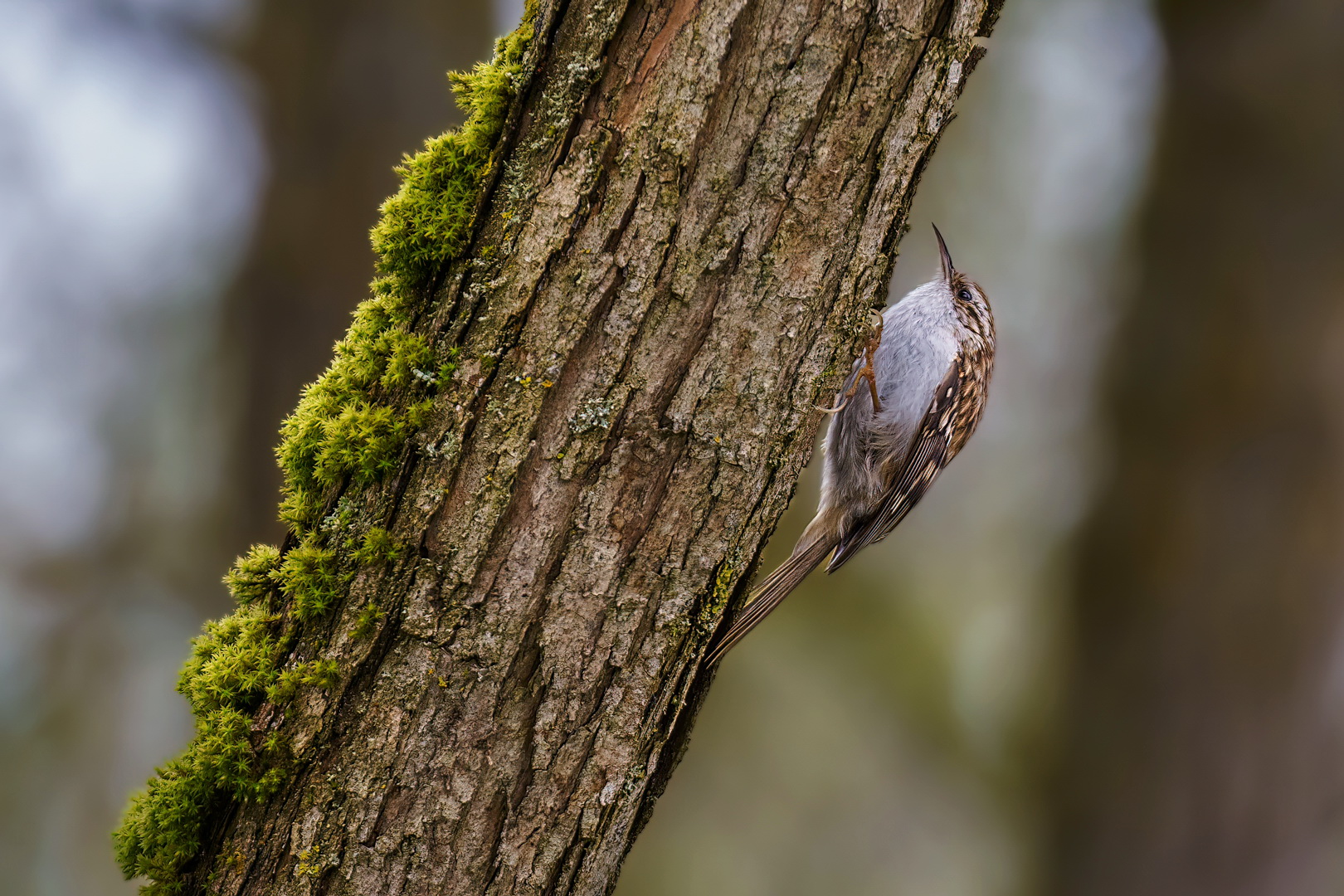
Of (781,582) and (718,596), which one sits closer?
(718,596)

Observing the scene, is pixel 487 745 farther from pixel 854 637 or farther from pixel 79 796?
pixel 79 796

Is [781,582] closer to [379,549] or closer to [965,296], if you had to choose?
[965,296]

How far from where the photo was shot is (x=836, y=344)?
1.45 m

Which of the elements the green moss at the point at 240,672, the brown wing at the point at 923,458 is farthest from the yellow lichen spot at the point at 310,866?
the brown wing at the point at 923,458

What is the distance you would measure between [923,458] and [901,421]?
6.7 inches

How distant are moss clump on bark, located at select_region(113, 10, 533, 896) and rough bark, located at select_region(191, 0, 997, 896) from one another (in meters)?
0.04

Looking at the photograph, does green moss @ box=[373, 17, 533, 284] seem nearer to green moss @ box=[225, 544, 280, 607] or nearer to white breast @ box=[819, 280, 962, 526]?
green moss @ box=[225, 544, 280, 607]

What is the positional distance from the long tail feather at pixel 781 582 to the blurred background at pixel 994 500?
1903 millimetres

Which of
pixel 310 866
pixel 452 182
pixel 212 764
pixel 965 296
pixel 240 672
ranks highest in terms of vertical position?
pixel 965 296

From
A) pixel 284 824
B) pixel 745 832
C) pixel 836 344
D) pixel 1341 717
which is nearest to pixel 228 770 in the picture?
pixel 284 824

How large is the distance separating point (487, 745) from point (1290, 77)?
173 inches

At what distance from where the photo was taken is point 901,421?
10.8 ft

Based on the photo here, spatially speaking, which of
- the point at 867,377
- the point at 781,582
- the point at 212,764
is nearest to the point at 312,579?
the point at 212,764

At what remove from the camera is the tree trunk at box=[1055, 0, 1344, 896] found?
3.71 meters
